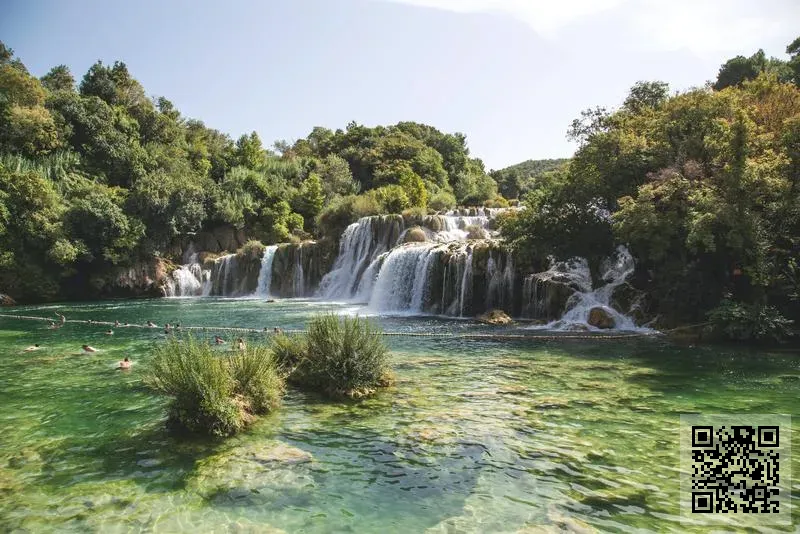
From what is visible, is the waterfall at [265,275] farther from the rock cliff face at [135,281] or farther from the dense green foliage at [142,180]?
the rock cliff face at [135,281]

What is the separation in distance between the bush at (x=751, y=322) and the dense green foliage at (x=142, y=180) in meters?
26.8

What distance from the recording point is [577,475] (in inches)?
226

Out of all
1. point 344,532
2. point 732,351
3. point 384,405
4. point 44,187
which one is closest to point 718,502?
point 344,532

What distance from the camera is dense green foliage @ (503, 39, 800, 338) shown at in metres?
13.8

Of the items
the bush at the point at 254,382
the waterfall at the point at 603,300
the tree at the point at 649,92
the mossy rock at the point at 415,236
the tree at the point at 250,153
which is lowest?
the bush at the point at 254,382

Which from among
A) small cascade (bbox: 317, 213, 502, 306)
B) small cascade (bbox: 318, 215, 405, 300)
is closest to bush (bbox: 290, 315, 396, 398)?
small cascade (bbox: 317, 213, 502, 306)

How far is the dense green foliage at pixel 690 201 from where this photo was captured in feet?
45.2

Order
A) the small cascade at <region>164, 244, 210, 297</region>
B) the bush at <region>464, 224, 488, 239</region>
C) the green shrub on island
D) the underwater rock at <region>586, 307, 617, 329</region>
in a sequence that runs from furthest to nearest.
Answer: the small cascade at <region>164, 244, 210, 297</region>, the bush at <region>464, 224, 488, 239</region>, the underwater rock at <region>586, 307, 617, 329</region>, the green shrub on island

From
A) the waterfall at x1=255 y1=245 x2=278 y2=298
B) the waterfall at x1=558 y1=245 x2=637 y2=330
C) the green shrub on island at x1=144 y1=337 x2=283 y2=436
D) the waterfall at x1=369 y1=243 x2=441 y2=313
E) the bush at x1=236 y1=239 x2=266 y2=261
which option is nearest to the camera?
the green shrub on island at x1=144 y1=337 x2=283 y2=436

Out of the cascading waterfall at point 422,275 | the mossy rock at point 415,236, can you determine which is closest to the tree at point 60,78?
the cascading waterfall at point 422,275

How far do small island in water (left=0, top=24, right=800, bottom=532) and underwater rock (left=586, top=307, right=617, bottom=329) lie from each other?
0.26 ft

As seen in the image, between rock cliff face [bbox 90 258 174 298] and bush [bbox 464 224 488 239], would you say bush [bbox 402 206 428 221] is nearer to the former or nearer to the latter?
bush [bbox 464 224 488 239]

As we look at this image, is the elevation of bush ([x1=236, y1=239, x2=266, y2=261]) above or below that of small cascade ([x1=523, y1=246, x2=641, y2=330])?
above

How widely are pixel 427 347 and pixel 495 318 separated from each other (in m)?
6.10
